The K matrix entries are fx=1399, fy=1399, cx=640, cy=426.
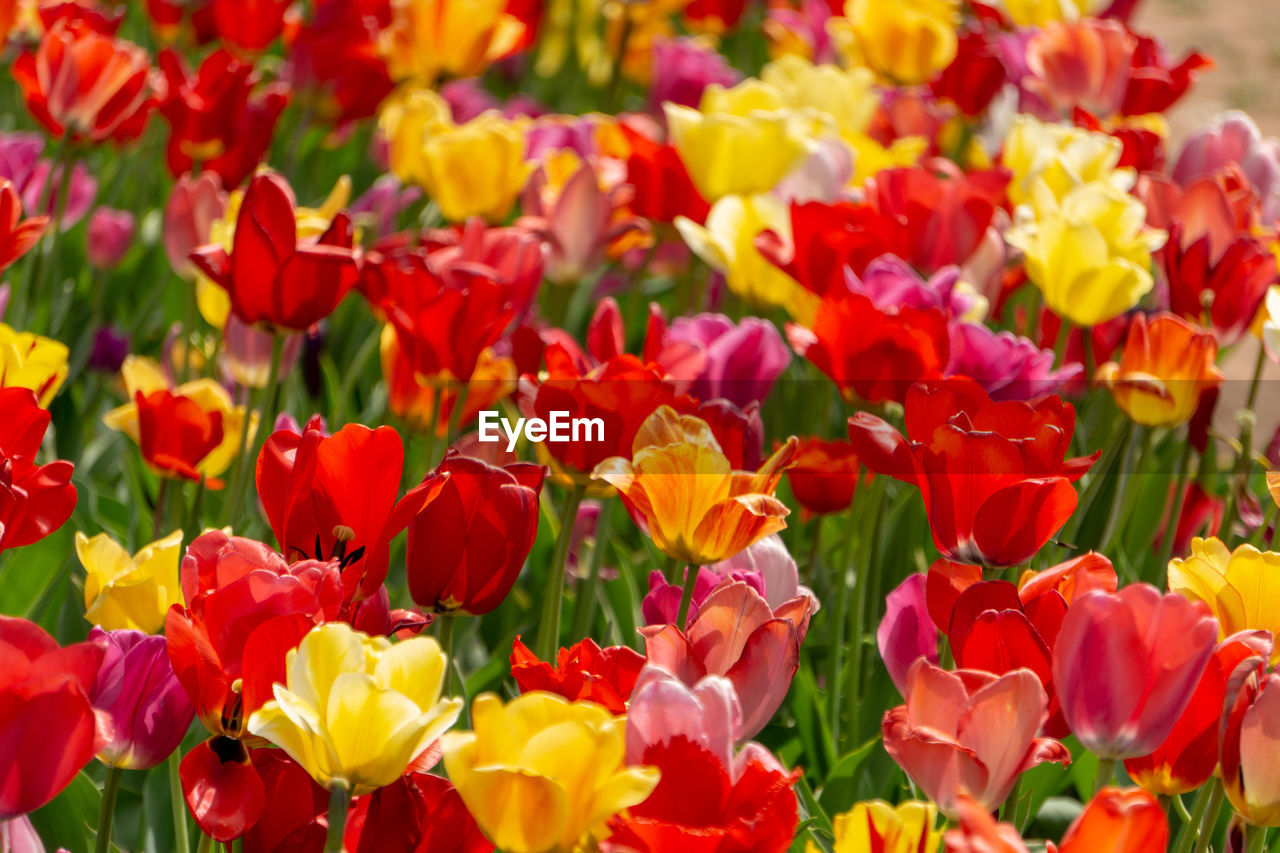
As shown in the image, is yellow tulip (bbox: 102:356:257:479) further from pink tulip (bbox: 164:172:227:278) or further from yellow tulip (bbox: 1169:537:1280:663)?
yellow tulip (bbox: 1169:537:1280:663)

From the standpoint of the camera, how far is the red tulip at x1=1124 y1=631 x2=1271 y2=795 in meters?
0.81

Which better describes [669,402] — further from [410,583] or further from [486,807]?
[486,807]

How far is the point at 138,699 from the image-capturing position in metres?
0.82

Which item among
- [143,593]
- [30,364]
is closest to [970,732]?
[143,593]

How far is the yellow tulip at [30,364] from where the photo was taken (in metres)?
1.03

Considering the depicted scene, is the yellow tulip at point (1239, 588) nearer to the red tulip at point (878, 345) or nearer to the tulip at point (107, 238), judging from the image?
the red tulip at point (878, 345)

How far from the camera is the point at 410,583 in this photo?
3.11ft

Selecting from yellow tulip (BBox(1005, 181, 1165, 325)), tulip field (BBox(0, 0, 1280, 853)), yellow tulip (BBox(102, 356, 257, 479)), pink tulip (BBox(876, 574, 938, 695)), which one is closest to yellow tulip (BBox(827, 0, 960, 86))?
tulip field (BBox(0, 0, 1280, 853))

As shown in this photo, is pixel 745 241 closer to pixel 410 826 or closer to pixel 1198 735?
pixel 1198 735

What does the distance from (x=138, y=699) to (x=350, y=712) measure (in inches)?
8.3

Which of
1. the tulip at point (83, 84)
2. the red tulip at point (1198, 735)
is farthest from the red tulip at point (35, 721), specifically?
the tulip at point (83, 84)

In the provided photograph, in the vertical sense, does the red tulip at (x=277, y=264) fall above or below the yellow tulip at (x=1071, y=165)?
below

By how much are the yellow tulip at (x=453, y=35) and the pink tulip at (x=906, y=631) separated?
1773 mm

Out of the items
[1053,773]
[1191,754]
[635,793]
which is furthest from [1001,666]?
[1053,773]
